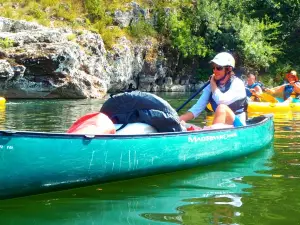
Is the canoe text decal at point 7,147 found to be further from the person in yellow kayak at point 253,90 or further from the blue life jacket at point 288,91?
the blue life jacket at point 288,91

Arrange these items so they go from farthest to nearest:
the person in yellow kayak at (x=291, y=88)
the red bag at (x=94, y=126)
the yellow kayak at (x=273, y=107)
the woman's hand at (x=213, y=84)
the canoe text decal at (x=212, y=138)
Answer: the person in yellow kayak at (x=291, y=88), the yellow kayak at (x=273, y=107), the woman's hand at (x=213, y=84), the canoe text decal at (x=212, y=138), the red bag at (x=94, y=126)

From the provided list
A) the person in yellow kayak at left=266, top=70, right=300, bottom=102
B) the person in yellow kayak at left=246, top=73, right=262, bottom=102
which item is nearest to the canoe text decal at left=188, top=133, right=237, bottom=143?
the person in yellow kayak at left=266, top=70, right=300, bottom=102

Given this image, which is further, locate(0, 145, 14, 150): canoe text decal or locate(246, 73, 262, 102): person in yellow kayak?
locate(246, 73, 262, 102): person in yellow kayak

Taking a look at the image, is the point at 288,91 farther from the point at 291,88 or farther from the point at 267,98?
the point at 267,98

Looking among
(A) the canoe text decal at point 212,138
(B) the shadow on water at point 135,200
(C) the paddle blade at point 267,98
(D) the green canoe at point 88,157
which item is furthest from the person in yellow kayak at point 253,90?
(B) the shadow on water at point 135,200

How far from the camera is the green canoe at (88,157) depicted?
10.2 ft

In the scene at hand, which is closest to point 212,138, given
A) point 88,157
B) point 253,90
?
point 88,157

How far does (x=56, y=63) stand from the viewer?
17.8 metres

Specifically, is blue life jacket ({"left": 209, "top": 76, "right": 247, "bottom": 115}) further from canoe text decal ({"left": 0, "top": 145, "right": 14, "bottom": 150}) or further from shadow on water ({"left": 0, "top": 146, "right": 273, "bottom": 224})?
canoe text decal ({"left": 0, "top": 145, "right": 14, "bottom": 150})

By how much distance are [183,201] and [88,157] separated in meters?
0.80

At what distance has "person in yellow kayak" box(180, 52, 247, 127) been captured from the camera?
17.1ft

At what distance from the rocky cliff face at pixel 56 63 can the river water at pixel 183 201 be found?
552 inches

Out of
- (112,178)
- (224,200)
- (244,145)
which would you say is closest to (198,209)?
(224,200)

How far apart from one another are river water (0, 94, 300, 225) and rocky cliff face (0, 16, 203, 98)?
14.0 metres
